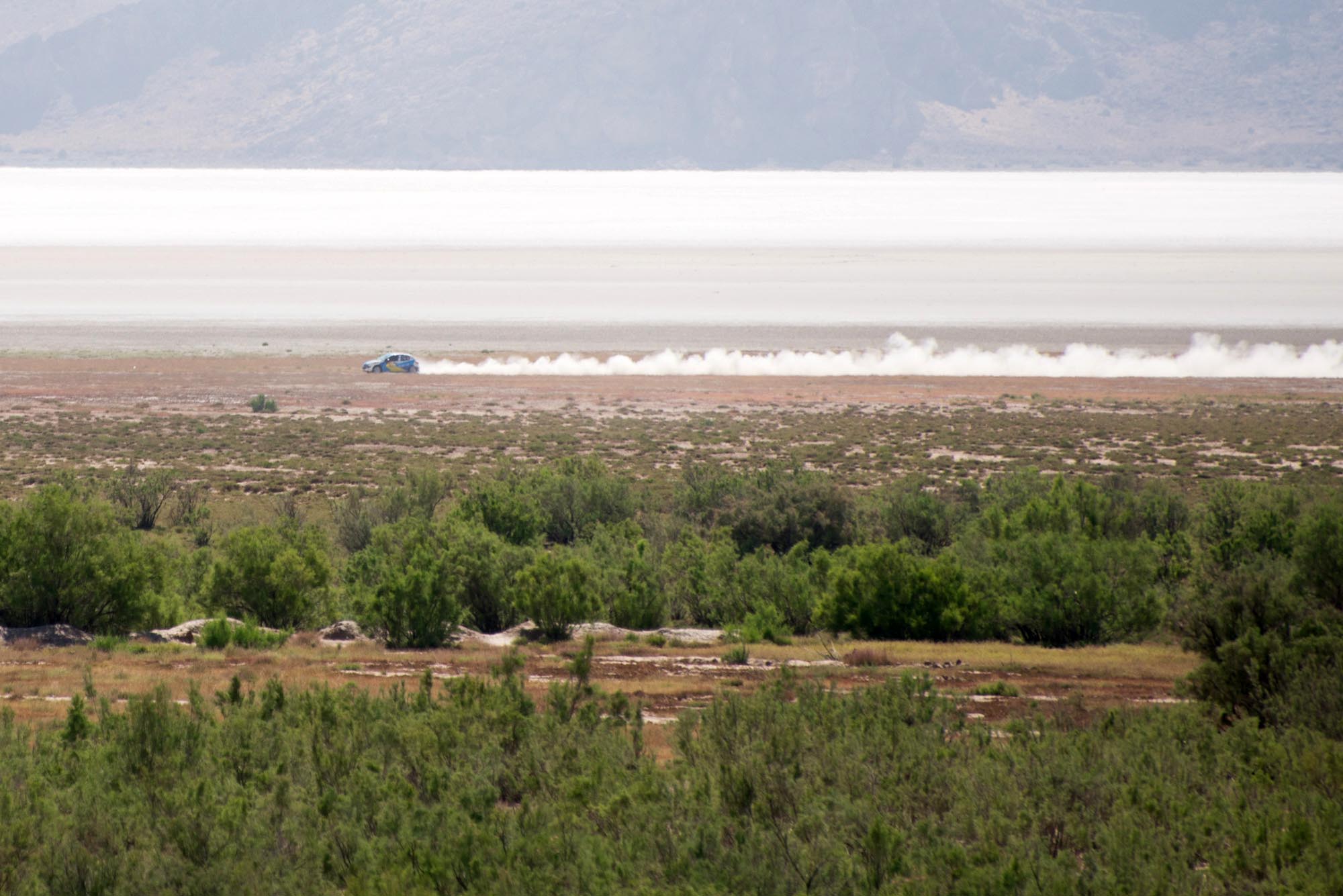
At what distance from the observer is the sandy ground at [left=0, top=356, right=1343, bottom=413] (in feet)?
192

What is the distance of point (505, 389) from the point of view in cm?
6272

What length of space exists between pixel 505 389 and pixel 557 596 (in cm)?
4596

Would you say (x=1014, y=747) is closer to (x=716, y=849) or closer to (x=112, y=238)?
(x=716, y=849)

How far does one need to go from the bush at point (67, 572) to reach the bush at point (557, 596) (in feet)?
17.7

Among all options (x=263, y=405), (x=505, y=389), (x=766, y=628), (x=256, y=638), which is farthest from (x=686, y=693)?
(x=505, y=389)

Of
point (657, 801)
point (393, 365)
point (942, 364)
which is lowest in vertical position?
point (657, 801)

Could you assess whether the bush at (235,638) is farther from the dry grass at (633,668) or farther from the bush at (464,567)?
the bush at (464,567)

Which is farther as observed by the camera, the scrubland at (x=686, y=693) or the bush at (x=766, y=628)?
the bush at (x=766, y=628)

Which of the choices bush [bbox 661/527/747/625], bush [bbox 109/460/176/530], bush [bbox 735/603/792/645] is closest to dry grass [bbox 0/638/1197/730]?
bush [bbox 735/603/792/645]

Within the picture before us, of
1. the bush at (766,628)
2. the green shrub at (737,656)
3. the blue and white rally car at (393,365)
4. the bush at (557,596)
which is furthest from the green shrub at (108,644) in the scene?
the blue and white rally car at (393,365)

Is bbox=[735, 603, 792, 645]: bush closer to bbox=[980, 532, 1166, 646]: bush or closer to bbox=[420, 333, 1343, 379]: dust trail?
bbox=[980, 532, 1166, 646]: bush

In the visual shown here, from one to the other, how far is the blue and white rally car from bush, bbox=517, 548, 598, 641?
51673 millimetres

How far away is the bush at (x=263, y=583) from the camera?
19.4 metres

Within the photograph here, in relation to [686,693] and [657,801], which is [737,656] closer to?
[686,693]
